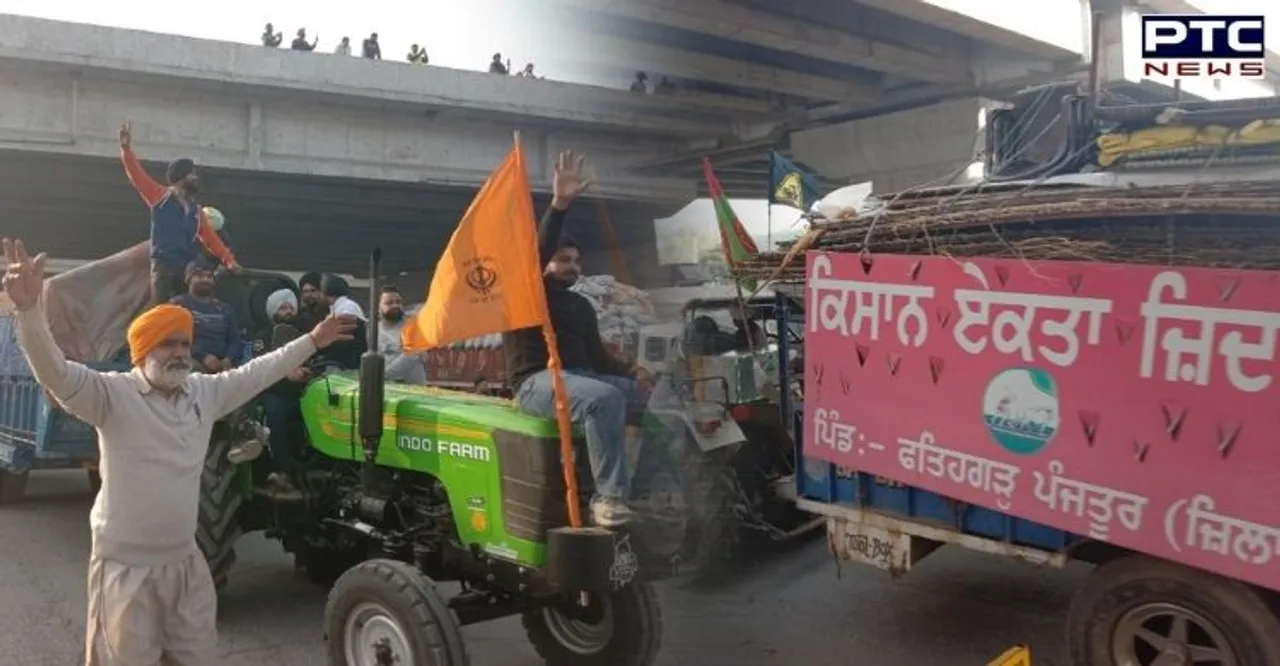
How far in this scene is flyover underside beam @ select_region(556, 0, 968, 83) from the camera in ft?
42.0

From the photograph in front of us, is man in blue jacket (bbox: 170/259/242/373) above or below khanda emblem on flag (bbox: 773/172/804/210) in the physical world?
below

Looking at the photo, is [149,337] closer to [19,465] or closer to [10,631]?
[10,631]

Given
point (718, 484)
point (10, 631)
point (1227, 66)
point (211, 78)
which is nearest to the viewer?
point (10, 631)

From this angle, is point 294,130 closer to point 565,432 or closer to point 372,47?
point 372,47

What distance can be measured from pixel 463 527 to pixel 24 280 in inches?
75.4

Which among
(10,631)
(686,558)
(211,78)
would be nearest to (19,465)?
(10,631)

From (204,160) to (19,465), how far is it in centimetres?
994

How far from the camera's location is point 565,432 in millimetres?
3900

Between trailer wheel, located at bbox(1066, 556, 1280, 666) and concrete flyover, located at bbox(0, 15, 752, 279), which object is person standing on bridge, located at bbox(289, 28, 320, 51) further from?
trailer wheel, located at bbox(1066, 556, 1280, 666)

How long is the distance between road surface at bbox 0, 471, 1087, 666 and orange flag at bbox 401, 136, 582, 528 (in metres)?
1.88

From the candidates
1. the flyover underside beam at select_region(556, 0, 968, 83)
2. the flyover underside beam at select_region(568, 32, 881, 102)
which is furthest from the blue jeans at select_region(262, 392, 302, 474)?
the flyover underside beam at select_region(568, 32, 881, 102)

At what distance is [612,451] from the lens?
3.91 meters

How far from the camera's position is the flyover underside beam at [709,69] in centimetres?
1368

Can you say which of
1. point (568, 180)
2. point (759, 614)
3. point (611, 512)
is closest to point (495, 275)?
point (568, 180)
